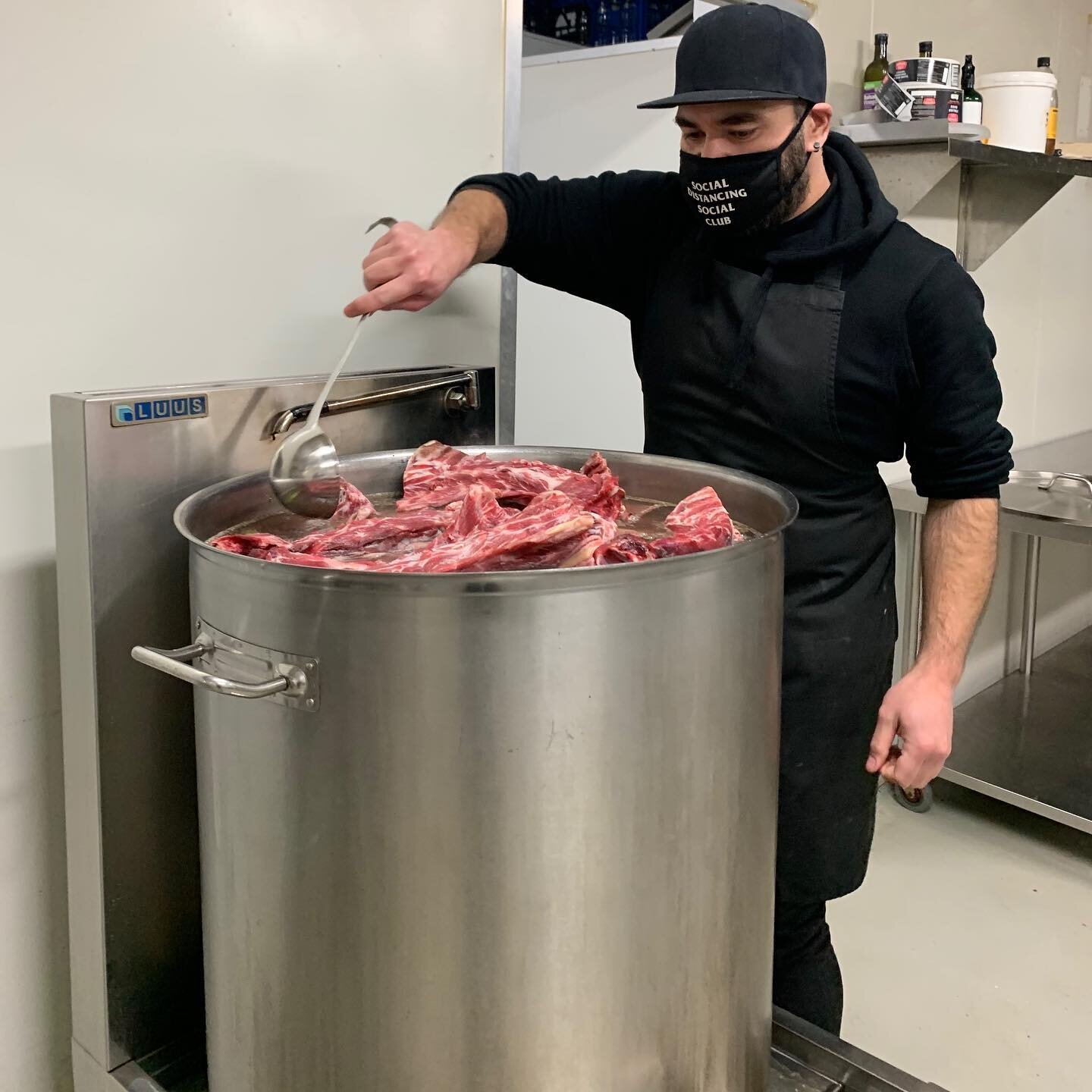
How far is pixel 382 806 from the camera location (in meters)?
0.79

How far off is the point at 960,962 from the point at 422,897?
1627mm

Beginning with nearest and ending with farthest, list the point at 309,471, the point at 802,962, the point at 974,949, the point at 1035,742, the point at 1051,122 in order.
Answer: the point at 309,471 → the point at 802,962 → the point at 974,949 → the point at 1051,122 → the point at 1035,742

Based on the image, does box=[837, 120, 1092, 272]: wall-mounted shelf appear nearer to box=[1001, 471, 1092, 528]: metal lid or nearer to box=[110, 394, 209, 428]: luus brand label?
box=[1001, 471, 1092, 528]: metal lid

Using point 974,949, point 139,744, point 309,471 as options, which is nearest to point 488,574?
point 309,471

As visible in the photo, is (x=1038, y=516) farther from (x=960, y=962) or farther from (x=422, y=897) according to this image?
(x=422, y=897)

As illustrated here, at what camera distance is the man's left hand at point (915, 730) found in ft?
3.95

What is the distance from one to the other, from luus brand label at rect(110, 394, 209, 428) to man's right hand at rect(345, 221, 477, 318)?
0.59 ft

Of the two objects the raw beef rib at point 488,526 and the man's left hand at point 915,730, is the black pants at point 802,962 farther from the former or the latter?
the raw beef rib at point 488,526

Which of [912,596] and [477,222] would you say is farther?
[912,596]

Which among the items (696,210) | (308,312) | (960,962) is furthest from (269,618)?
(960,962)

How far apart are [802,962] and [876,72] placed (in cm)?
191

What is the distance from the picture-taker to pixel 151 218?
110 cm

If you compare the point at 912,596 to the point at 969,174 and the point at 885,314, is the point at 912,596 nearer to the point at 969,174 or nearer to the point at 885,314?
the point at 969,174

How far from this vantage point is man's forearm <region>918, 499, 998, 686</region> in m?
1.32
